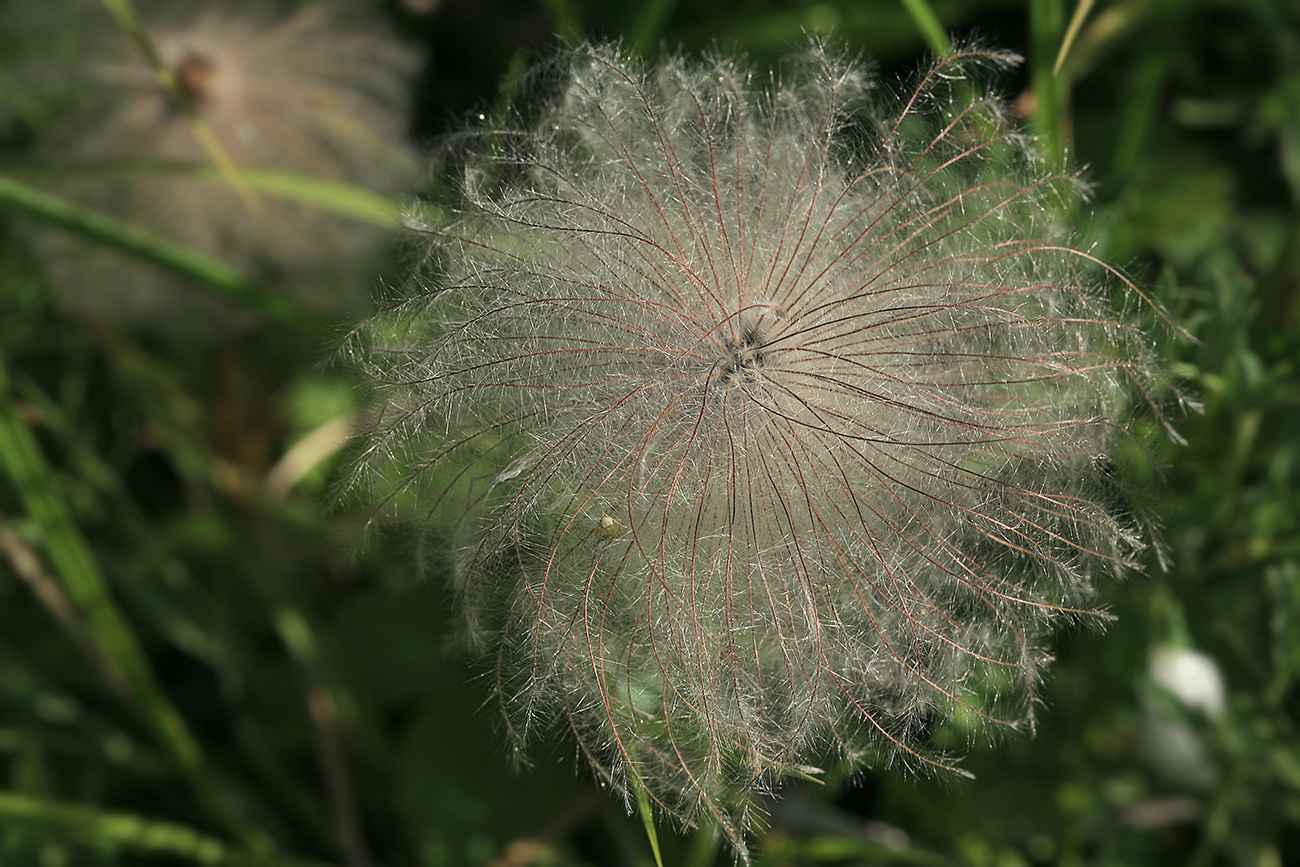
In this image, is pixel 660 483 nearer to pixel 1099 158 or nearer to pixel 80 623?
pixel 1099 158

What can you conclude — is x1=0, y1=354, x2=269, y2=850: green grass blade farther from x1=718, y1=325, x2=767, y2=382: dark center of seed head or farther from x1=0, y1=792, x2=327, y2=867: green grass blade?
x1=718, y1=325, x2=767, y2=382: dark center of seed head

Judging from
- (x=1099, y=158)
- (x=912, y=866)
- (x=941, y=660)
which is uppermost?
(x=1099, y=158)

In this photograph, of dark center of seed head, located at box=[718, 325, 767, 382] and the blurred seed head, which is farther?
the blurred seed head

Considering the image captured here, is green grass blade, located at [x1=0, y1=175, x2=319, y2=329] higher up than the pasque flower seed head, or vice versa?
green grass blade, located at [x1=0, y1=175, x2=319, y2=329]

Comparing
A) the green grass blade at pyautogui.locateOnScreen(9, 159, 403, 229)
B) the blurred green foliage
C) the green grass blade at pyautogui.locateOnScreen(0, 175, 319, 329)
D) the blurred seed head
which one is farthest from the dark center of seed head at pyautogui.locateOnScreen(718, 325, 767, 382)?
the blurred seed head

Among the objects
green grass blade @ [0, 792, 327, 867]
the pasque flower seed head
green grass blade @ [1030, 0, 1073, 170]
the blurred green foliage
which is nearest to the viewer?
the pasque flower seed head

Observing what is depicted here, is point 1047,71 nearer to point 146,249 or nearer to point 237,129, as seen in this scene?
point 146,249

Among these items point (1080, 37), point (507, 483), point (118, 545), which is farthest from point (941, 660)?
point (118, 545)
